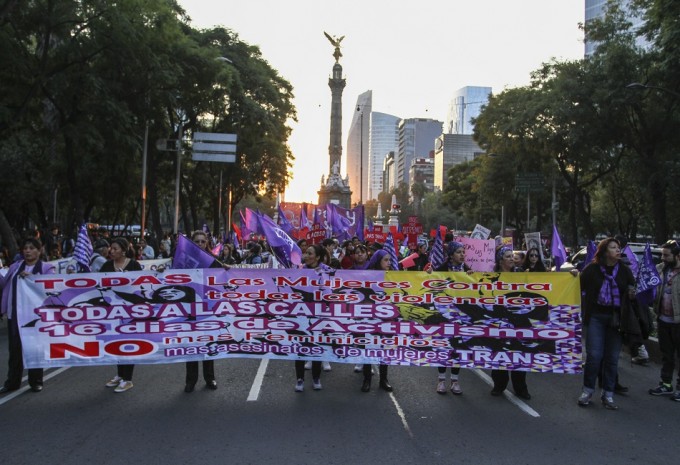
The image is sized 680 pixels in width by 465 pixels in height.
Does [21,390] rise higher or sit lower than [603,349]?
lower

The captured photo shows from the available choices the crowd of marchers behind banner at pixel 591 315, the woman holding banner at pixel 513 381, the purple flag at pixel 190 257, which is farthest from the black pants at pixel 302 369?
the woman holding banner at pixel 513 381

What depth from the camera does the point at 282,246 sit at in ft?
30.1

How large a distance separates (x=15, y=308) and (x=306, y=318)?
10.0 ft

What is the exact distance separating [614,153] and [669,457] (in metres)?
26.9

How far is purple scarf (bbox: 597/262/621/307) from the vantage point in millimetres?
5988

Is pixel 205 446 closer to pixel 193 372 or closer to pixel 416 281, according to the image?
pixel 193 372

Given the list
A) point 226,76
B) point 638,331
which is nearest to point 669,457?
point 638,331

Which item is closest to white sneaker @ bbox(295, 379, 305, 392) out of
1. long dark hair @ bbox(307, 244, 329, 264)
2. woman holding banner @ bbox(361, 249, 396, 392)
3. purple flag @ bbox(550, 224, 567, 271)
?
woman holding banner @ bbox(361, 249, 396, 392)

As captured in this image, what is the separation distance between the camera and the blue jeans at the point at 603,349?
238 inches

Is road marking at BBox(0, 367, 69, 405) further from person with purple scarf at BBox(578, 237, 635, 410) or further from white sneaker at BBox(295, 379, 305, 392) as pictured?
person with purple scarf at BBox(578, 237, 635, 410)

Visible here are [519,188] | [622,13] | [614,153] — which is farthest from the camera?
[519,188]

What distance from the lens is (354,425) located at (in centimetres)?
542

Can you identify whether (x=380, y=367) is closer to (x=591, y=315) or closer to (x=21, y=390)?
(x=591, y=315)

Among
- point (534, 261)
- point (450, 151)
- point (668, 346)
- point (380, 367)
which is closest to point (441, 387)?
point (380, 367)
